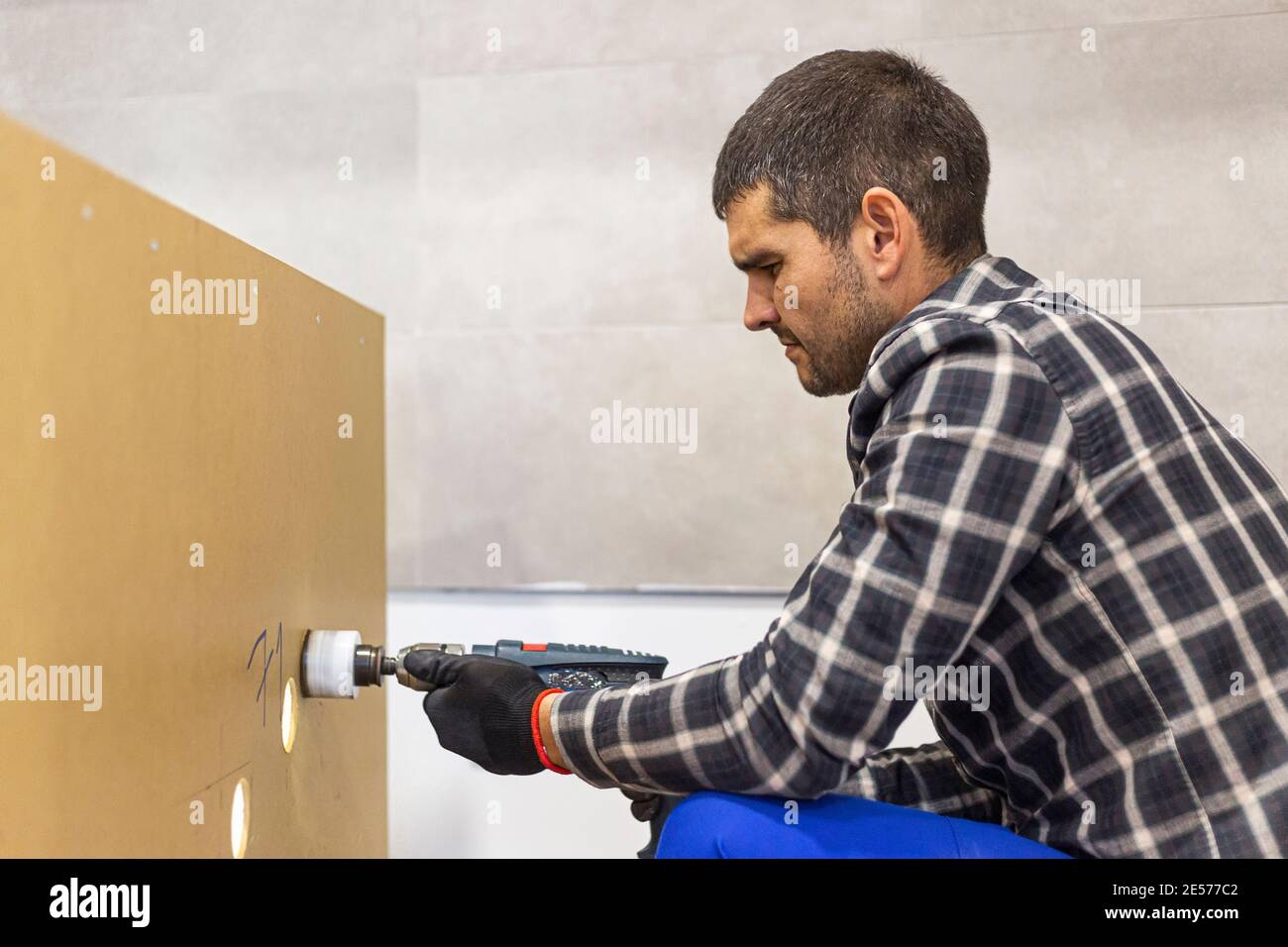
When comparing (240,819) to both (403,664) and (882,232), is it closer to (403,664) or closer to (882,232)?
(403,664)

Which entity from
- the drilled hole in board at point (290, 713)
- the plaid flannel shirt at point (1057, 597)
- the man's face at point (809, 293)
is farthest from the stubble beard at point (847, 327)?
the drilled hole in board at point (290, 713)

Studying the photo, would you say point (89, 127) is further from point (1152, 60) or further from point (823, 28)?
point (1152, 60)

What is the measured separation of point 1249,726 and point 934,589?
9.3 inches

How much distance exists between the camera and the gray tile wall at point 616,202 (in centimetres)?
162

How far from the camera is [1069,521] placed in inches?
29.4

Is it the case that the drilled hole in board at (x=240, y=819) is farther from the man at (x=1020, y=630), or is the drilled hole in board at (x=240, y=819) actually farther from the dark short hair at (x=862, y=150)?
the dark short hair at (x=862, y=150)

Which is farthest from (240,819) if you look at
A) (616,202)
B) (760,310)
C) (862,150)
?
(616,202)

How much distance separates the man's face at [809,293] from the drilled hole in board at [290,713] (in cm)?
54

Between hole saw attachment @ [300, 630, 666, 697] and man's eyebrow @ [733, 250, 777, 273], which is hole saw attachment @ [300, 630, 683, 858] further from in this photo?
man's eyebrow @ [733, 250, 777, 273]

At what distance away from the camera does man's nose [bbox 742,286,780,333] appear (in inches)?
37.9

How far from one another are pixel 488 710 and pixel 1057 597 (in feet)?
1.50

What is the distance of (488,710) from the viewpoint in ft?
2.97

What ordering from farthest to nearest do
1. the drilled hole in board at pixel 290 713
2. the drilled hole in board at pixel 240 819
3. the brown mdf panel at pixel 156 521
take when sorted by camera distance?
the drilled hole in board at pixel 290 713 < the drilled hole in board at pixel 240 819 < the brown mdf panel at pixel 156 521
